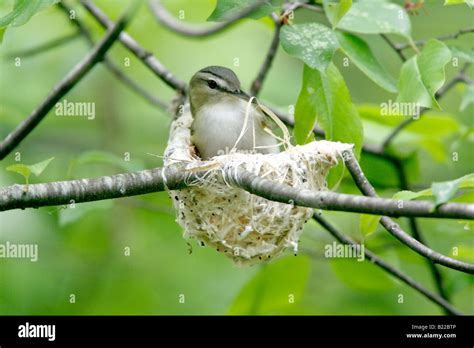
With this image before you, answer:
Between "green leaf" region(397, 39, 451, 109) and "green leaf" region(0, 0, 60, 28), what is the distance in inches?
54.4

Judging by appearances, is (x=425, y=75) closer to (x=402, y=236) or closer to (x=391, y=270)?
(x=402, y=236)

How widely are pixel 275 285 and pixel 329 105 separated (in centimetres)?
145

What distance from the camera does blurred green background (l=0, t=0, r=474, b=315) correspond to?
182 inches

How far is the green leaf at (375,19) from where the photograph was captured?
3.34m

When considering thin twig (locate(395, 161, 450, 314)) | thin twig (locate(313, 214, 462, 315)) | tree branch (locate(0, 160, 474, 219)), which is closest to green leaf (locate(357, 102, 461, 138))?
thin twig (locate(395, 161, 450, 314))

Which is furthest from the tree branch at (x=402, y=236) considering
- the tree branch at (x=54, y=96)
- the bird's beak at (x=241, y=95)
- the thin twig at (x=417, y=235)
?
the tree branch at (x=54, y=96)

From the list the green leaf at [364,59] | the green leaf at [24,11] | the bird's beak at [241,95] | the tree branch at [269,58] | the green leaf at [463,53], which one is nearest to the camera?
the green leaf at [24,11]

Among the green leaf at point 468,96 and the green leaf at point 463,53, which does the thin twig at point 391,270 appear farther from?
the green leaf at point 463,53

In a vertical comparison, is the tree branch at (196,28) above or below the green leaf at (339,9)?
above

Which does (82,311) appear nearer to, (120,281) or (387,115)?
(120,281)

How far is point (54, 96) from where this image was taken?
12.2ft

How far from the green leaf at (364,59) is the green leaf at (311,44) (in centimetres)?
22

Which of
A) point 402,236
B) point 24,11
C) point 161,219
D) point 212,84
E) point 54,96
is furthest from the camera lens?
point 161,219

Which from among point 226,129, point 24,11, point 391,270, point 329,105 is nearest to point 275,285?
point 391,270
